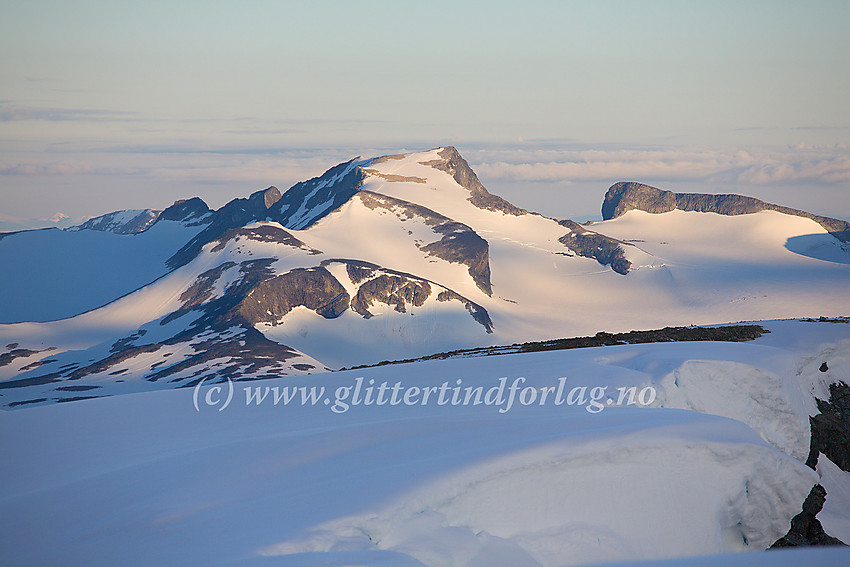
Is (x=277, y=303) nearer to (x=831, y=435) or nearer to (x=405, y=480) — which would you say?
(x=831, y=435)

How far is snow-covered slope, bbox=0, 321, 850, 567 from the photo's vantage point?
1535 cm

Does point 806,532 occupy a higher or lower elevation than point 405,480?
lower

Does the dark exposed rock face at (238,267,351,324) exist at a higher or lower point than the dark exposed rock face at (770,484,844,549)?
lower

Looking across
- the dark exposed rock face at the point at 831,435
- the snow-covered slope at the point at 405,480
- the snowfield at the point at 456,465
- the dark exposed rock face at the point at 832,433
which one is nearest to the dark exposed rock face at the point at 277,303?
the snowfield at the point at 456,465

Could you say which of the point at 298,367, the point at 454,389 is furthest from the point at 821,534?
the point at 298,367

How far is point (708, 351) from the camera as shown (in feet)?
99.7

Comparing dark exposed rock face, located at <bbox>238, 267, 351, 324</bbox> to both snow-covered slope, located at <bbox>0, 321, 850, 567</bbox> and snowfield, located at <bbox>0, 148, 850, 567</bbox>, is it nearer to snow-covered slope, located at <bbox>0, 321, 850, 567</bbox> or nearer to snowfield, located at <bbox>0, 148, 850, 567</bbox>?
snowfield, located at <bbox>0, 148, 850, 567</bbox>

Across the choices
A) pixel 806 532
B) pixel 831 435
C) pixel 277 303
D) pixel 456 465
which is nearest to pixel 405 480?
pixel 456 465

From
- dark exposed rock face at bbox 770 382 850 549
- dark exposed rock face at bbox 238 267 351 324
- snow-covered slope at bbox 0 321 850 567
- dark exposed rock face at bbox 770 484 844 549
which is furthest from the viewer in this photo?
dark exposed rock face at bbox 238 267 351 324

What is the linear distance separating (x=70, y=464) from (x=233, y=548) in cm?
880

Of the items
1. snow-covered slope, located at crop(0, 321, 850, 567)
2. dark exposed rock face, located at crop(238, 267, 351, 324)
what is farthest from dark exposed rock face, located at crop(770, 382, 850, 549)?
dark exposed rock face, located at crop(238, 267, 351, 324)

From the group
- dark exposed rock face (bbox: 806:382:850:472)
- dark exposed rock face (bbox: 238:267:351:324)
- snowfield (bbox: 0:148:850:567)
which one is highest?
snowfield (bbox: 0:148:850:567)

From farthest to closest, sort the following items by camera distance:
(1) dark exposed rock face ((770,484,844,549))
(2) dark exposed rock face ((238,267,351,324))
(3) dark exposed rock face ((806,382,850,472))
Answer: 1. (2) dark exposed rock face ((238,267,351,324))
2. (3) dark exposed rock face ((806,382,850,472))
3. (1) dark exposed rock face ((770,484,844,549))

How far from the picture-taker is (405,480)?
55.0 feet
